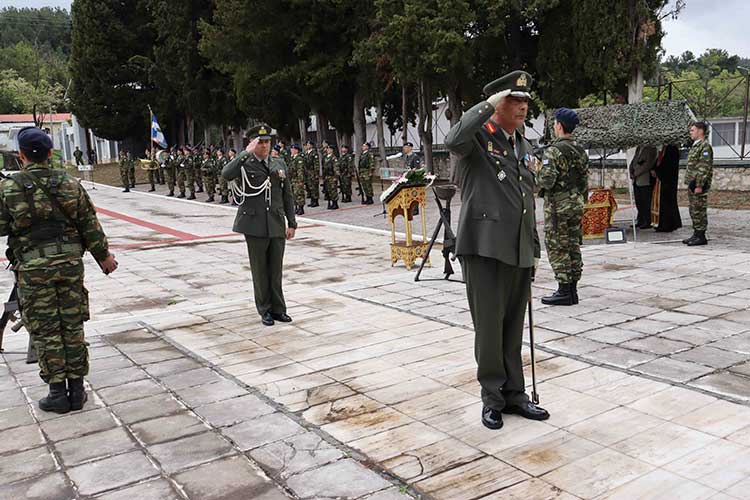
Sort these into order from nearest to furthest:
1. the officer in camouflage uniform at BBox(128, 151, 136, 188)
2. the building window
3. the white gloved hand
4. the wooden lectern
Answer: the white gloved hand → the wooden lectern → the building window → the officer in camouflage uniform at BBox(128, 151, 136, 188)

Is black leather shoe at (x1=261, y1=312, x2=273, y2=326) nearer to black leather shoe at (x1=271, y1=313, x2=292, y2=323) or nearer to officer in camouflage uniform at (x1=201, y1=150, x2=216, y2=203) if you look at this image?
black leather shoe at (x1=271, y1=313, x2=292, y2=323)

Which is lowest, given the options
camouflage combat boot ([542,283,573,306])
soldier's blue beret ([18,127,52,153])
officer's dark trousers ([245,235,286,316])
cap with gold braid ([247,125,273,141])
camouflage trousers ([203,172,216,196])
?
camouflage combat boot ([542,283,573,306])

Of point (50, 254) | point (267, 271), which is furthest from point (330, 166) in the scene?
point (50, 254)

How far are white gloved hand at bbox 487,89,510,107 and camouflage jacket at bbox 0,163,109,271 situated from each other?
2.77 metres

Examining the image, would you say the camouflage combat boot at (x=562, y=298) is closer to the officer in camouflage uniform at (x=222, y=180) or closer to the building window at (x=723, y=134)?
the building window at (x=723, y=134)

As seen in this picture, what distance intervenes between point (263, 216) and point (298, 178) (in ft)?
41.8

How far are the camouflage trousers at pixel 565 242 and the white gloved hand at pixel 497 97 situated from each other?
3503mm

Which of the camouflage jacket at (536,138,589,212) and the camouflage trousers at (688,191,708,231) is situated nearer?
the camouflage jacket at (536,138,589,212)

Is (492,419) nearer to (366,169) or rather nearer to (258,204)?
(258,204)

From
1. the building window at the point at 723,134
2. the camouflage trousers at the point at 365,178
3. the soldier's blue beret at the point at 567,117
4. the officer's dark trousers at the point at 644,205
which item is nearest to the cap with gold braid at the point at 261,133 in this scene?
the soldier's blue beret at the point at 567,117

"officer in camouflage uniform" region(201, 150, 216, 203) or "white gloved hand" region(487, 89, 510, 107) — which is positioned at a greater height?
"white gloved hand" region(487, 89, 510, 107)

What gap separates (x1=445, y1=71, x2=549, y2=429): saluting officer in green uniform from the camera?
403 cm

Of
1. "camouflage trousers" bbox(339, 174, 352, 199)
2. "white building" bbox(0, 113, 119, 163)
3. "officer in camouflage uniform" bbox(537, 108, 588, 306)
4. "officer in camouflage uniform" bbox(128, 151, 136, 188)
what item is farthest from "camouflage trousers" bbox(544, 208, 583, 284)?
"white building" bbox(0, 113, 119, 163)

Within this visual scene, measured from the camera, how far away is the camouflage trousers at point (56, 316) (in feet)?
15.3
